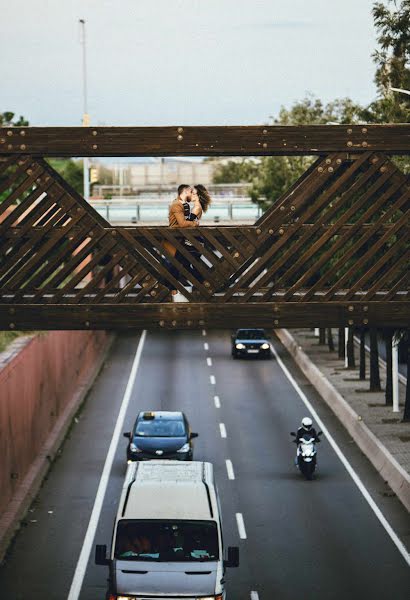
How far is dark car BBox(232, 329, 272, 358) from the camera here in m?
59.6

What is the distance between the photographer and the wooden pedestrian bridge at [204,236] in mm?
13750

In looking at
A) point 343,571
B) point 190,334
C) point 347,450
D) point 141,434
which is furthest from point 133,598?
point 190,334

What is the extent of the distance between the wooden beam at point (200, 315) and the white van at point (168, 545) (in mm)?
6629

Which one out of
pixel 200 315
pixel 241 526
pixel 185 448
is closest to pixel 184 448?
pixel 185 448

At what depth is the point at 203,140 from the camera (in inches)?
540

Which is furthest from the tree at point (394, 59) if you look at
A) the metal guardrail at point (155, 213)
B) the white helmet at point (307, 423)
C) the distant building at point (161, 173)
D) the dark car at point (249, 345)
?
the distant building at point (161, 173)

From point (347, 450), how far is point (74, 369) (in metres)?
15.2

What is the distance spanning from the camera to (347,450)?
126ft

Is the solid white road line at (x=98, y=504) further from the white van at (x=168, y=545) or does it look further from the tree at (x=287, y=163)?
the tree at (x=287, y=163)

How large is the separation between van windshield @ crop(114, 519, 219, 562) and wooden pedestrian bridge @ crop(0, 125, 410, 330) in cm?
684

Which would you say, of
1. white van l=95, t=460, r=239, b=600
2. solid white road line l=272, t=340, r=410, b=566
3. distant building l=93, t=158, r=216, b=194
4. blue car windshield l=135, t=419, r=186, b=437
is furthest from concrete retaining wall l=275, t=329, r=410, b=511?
distant building l=93, t=158, r=216, b=194

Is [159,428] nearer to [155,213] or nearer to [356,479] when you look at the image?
[356,479]

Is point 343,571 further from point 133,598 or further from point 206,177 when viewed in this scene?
point 206,177

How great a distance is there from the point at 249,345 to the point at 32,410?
24523 mm
